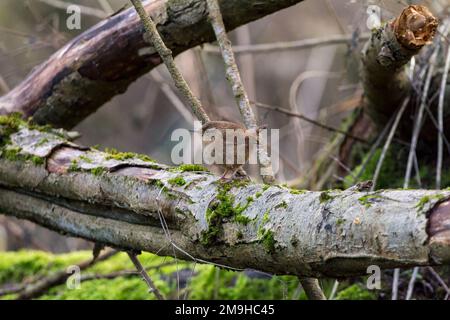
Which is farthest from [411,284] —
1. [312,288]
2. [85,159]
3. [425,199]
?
[85,159]

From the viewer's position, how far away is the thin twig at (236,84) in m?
2.18

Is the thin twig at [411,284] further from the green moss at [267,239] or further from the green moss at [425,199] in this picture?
the green moss at [425,199]

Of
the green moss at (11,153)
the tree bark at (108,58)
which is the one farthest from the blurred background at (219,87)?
the green moss at (11,153)

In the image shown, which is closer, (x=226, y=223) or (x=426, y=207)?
(x=426, y=207)

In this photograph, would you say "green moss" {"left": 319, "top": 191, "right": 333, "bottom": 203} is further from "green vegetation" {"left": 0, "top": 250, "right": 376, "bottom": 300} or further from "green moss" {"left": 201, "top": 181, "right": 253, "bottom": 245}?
"green vegetation" {"left": 0, "top": 250, "right": 376, "bottom": 300}

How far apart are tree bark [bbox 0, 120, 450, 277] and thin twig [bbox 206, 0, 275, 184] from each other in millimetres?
269

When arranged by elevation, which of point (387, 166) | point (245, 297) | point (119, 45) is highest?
point (119, 45)

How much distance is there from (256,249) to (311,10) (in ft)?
23.8

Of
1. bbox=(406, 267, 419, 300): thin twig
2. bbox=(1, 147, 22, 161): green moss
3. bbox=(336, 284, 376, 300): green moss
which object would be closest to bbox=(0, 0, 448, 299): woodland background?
bbox=(336, 284, 376, 300): green moss

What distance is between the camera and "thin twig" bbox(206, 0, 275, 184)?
218 cm

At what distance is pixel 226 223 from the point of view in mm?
1791

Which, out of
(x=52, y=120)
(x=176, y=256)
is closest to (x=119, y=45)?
(x=52, y=120)

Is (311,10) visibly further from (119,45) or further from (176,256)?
(176,256)

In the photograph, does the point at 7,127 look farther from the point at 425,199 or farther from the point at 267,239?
the point at 425,199
